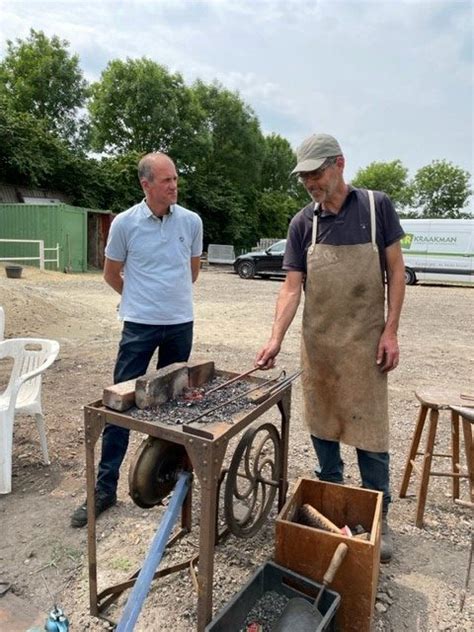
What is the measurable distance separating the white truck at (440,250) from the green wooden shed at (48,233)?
10.7m

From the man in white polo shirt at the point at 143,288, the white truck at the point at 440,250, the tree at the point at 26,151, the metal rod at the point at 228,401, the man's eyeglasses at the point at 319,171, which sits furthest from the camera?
the tree at the point at 26,151

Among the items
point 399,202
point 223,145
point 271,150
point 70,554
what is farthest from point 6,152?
point 399,202

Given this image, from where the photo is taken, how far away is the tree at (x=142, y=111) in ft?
86.9

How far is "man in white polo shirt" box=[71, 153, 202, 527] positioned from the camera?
2.61m

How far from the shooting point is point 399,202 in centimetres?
3891

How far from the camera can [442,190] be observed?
36.2 metres

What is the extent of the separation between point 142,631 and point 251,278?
50.4ft

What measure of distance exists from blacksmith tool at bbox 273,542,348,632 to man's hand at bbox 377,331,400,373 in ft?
2.82

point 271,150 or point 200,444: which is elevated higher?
point 271,150

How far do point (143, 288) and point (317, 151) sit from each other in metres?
1.14

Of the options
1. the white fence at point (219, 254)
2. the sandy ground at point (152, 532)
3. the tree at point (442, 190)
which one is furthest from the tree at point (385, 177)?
the sandy ground at point (152, 532)

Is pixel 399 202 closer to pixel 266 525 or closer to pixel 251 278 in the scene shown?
pixel 251 278

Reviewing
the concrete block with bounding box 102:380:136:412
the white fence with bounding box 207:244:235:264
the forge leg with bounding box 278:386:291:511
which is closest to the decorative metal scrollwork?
→ the forge leg with bounding box 278:386:291:511

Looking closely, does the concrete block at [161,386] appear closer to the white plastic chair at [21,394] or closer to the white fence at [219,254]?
the white plastic chair at [21,394]
